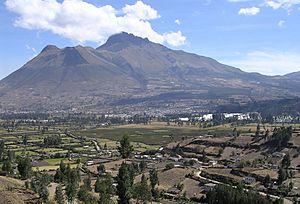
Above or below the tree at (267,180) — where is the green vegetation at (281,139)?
above

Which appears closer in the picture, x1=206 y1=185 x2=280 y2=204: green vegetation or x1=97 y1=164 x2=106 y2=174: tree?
x1=206 y1=185 x2=280 y2=204: green vegetation

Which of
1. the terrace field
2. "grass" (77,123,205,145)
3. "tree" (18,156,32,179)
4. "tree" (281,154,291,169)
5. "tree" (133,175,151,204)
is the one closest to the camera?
"tree" (133,175,151,204)

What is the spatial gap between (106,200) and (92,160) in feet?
182

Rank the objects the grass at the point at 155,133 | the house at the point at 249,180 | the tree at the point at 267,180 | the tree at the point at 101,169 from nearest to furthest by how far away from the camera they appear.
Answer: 1. the tree at the point at 267,180
2. the house at the point at 249,180
3. the tree at the point at 101,169
4. the grass at the point at 155,133

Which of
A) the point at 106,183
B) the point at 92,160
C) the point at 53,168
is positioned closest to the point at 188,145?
the point at 92,160

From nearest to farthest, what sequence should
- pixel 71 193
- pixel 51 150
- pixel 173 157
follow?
pixel 71 193, pixel 173 157, pixel 51 150

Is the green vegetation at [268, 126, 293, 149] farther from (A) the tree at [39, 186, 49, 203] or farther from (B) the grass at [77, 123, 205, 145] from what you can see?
(A) the tree at [39, 186, 49, 203]

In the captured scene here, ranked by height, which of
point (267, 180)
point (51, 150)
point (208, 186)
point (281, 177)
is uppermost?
point (51, 150)

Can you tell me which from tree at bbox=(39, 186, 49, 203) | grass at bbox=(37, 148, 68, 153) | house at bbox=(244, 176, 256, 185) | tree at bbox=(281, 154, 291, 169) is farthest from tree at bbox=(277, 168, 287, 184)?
grass at bbox=(37, 148, 68, 153)

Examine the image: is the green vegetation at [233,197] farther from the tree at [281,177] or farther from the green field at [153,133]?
the green field at [153,133]

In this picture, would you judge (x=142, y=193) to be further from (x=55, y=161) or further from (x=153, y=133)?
(x=153, y=133)

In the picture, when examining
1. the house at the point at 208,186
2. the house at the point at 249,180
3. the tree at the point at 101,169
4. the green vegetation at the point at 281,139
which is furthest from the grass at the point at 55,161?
the green vegetation at the point at 281,139

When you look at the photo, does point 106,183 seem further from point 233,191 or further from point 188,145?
point 188,145

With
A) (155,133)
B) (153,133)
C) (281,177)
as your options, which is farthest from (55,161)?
(155,133)
